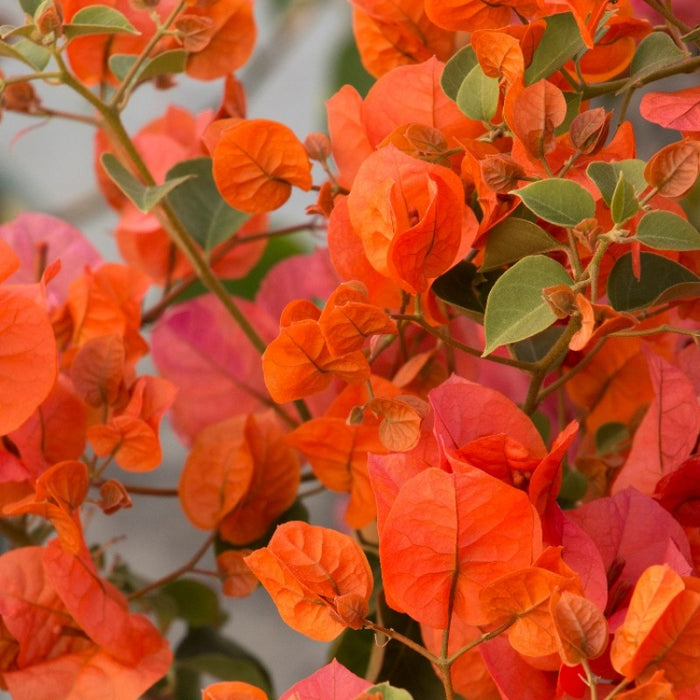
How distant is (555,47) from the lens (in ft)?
1.00

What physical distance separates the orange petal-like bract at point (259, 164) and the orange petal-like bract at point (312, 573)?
0.11m

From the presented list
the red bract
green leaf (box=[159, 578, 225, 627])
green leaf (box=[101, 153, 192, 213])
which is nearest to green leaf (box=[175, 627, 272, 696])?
green leaf (box=[159, 578, 225, 627])

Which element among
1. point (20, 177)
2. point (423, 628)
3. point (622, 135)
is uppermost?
point (622, 135)

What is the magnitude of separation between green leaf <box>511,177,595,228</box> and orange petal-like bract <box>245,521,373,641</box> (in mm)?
97

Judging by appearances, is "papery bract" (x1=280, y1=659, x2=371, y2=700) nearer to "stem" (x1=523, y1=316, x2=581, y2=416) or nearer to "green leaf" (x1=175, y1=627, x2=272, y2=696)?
"stem" (x1=523, y1=316, x2=581, y2=416)

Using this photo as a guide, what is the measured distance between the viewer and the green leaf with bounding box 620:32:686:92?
0.31 metres

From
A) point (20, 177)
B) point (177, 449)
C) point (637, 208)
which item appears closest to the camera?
point (637, 208)

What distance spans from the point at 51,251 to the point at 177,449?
0.64 m

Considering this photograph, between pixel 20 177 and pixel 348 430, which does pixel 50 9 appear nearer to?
pixel 348 430

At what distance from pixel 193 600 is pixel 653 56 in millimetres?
332

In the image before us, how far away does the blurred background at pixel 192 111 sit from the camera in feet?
3.19

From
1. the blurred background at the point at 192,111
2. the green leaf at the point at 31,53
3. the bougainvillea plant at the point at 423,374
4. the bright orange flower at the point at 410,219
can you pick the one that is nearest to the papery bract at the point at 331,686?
the bougainvillea plant at the point at 423,374

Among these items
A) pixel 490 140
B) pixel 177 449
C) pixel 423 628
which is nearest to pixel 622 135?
pixel 490 140

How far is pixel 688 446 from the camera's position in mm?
311
